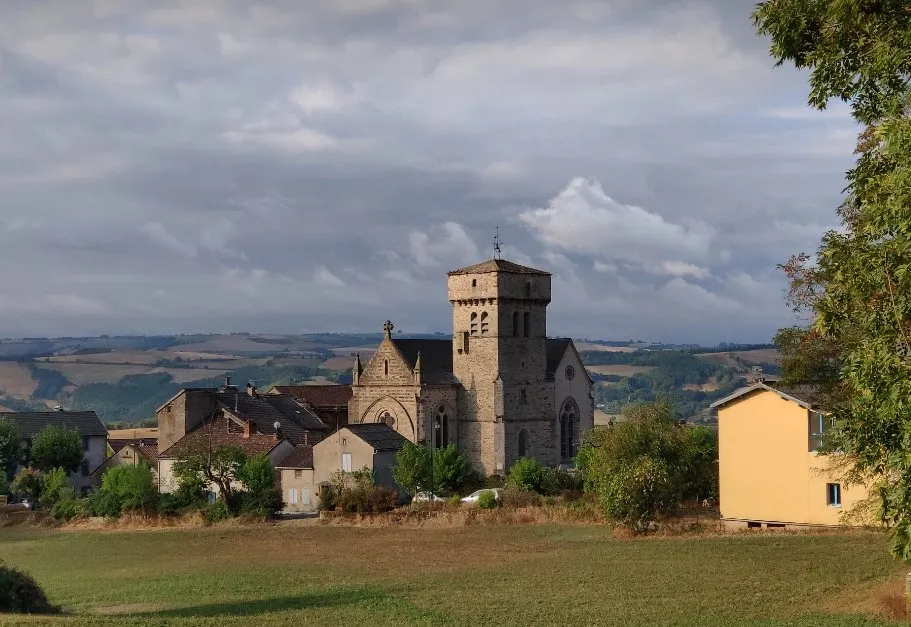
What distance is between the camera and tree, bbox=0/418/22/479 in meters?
81.5

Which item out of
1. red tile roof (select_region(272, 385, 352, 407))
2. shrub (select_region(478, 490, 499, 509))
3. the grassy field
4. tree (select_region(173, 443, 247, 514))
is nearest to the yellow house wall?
the grassy field

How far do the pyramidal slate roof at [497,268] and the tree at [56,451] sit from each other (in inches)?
1107

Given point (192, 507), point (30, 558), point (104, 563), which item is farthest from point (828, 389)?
point (192, 507)

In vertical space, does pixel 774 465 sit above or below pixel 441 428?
below

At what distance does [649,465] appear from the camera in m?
47.3

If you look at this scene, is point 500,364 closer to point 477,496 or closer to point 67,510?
point 477,496

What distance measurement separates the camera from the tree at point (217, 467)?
60500 millimetres

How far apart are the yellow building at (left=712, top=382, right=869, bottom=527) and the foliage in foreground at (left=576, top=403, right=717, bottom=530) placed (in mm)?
2481

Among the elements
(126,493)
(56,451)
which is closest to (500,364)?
(126,493)

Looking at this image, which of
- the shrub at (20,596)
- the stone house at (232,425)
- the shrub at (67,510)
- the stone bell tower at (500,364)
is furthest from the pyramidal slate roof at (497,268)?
the shrub at (20,596)

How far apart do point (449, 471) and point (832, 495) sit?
1059 inches

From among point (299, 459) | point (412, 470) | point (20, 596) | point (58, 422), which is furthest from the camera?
point (58, 422)

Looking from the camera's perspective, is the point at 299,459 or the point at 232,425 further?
the point at 232,425

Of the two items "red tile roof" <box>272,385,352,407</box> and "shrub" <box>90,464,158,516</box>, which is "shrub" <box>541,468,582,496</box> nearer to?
"shrub" <box>90,464,158,516</box>
